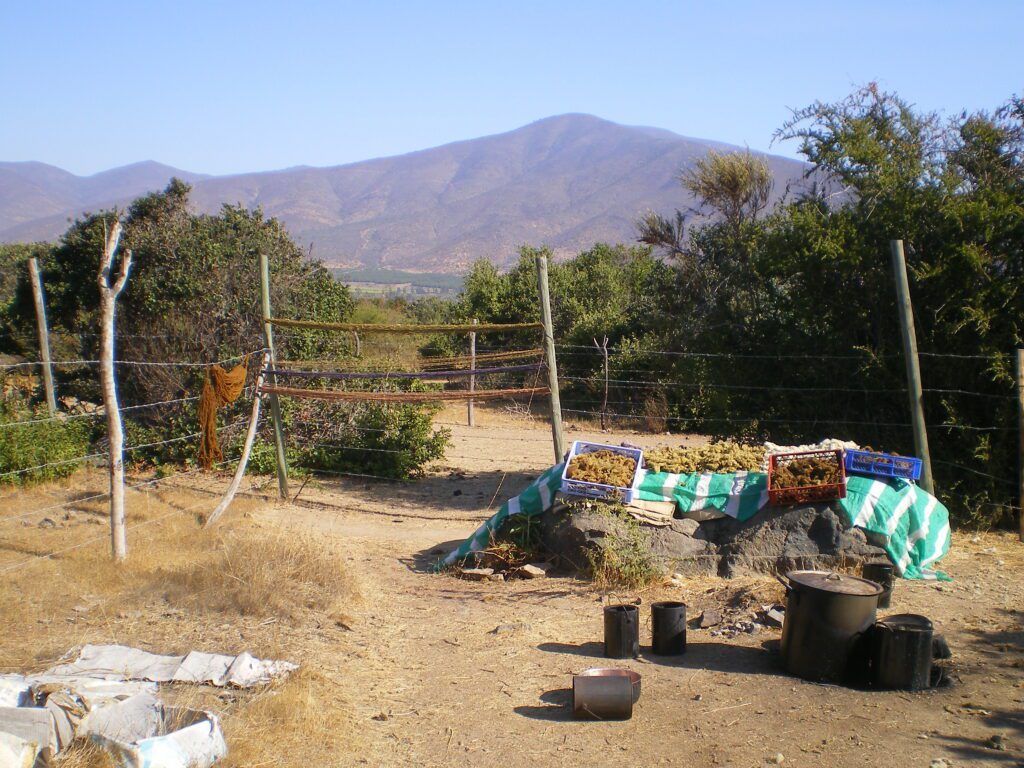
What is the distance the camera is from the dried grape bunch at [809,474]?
7.10 m

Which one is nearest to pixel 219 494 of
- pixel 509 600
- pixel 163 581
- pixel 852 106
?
pixel 163 581

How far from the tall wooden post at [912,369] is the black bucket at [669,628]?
3.24 meters

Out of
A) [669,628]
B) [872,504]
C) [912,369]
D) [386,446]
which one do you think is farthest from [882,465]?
[386,446]

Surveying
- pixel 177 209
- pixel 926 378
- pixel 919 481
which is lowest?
pixel 919 481

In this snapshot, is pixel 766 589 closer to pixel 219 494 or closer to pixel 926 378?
pixel 926 378

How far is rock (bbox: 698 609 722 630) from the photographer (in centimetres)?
624

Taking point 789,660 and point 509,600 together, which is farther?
point 509,600

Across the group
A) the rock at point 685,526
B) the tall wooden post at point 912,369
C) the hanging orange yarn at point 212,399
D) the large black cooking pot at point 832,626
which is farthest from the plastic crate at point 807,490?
the hanging orange yarn at point 212,399

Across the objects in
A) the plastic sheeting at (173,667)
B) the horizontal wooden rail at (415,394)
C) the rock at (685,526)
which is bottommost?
the plastic sheeting at (173,667)

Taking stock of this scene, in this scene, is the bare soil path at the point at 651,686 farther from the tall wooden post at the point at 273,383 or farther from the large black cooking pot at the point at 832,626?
the tall wooden post at the point at 273,383

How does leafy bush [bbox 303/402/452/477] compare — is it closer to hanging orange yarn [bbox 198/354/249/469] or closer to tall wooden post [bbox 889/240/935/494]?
hanging orange yarn [bbox 198/354/249/469]

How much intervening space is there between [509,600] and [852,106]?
7.98m

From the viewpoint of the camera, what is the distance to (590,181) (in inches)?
6983

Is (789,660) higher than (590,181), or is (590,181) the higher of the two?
(590,181)
